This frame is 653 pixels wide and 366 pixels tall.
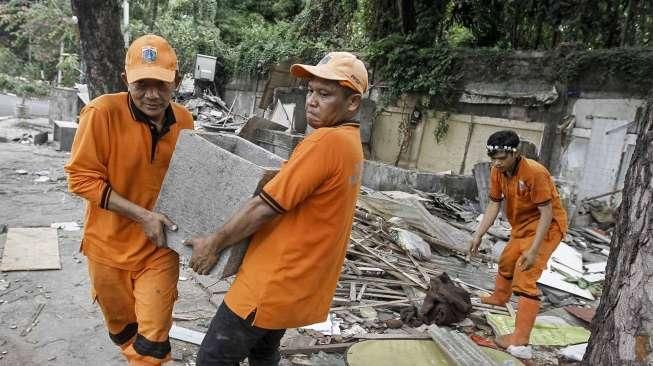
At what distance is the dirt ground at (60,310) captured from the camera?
3.45m

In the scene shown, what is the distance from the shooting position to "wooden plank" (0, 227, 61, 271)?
16.0 feet

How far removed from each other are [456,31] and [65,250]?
14.5 meters

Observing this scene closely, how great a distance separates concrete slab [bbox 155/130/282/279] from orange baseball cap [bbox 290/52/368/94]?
45 cm

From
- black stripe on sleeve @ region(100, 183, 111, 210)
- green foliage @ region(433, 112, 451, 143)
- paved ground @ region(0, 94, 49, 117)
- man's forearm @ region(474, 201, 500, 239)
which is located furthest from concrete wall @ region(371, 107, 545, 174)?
paved ground @ region(0, 94, 49, 117)

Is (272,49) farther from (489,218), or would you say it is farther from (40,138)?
(489,218)

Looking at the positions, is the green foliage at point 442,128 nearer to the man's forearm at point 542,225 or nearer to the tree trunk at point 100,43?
the man's forearm at point 542,225

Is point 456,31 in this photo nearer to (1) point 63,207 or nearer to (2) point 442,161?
(2) point 442,161

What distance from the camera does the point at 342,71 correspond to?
2.02 metres

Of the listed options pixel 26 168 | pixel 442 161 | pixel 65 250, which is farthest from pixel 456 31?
pixel 65 250

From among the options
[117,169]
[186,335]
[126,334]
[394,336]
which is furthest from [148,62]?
[394,336]

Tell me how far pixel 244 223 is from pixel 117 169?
87cm

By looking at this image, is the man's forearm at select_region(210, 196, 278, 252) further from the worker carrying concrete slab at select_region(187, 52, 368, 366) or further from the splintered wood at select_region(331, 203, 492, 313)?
the splintered wood at select_region(331, 203, 492, 313)

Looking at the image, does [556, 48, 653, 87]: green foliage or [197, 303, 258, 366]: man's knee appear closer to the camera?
[197, 303, 258, 366]: man's knee

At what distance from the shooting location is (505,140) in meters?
4.18
